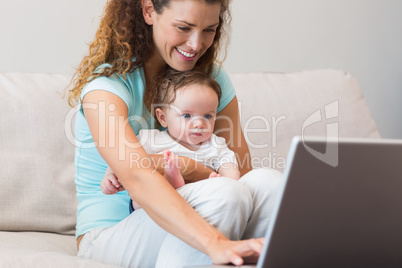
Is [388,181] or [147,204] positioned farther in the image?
[147,204]

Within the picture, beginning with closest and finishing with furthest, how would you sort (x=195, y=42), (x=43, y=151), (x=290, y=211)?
(x=290, y=211) < (x=195, y=42) < (x=43, y=151)

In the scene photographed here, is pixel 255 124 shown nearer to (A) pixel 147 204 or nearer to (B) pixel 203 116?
(B) pixel 203 116

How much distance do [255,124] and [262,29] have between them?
89 centimetres

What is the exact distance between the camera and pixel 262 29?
2.60m

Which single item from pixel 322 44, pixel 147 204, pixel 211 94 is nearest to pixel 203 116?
pixel 211 94

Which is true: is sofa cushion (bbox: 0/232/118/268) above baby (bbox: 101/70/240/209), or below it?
below

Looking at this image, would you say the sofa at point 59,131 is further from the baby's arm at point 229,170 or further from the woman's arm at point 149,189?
the woman's arm at point 149,189

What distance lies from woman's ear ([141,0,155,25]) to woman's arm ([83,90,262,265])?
272 mm

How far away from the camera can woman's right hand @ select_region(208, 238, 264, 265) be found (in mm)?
936

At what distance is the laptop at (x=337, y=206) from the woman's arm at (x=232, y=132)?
75cm

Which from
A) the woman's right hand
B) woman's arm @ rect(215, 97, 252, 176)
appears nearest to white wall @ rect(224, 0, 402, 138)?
woman's arm @ rect(215, 97, 252, 176)

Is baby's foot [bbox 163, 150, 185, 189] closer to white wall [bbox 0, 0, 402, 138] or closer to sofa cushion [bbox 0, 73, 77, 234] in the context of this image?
sofa cushion [bbox 0, 73, 77, 234]

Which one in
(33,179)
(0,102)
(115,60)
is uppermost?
(115,60)

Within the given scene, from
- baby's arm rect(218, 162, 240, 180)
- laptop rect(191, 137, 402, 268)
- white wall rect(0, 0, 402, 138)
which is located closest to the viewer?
laptop rect(191, 137, 402, 268)
